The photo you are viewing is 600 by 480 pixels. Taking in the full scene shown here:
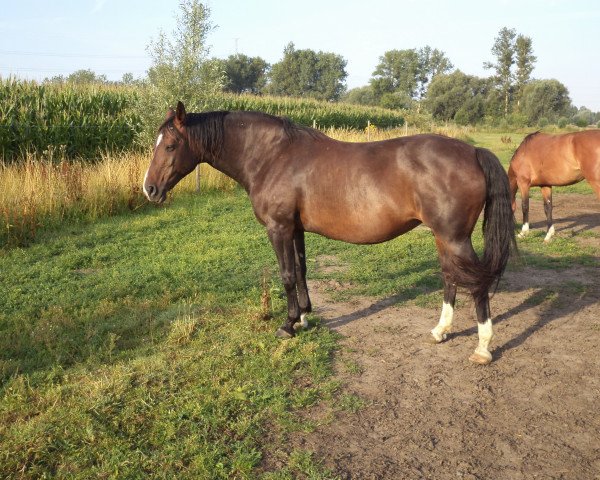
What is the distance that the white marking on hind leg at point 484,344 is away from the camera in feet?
13.7

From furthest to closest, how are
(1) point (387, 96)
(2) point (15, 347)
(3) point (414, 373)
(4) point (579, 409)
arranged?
(1) point (387, 96) → (2) point (15, 347) → (3) point (414, 373) → (4) point (579, 409)

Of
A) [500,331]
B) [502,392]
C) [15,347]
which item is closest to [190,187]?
[15,347]

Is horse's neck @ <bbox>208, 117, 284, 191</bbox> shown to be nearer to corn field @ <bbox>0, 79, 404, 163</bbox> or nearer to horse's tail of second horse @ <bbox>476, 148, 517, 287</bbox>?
horse's tail of second horse @ <bbox>476, 148, 517, 287</bbox>

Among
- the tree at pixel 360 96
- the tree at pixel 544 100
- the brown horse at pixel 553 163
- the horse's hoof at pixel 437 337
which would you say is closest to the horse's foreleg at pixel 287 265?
the horse's hoof at pixel 437 337

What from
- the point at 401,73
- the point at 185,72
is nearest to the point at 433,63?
the point at 401,73

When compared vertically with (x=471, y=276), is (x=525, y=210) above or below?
below

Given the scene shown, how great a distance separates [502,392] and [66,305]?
14.7ft

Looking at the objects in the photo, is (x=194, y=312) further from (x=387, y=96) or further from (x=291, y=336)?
(x=387, y=96)

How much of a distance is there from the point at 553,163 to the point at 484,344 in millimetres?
6054

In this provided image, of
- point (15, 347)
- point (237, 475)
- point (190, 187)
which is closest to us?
point (237, 475)

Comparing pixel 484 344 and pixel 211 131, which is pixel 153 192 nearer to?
pixel 211 131

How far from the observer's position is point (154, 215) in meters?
9.88

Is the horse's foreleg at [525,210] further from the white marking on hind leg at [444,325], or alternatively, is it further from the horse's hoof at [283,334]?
the horse's hoof at [283,334]

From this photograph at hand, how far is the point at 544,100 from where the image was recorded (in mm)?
56781
